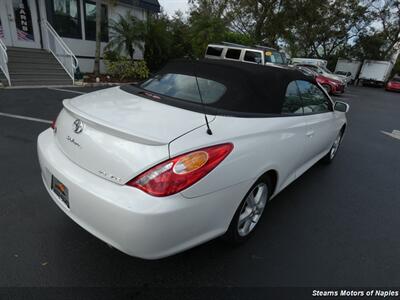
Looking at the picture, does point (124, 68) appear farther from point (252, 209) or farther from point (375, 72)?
point (375, 72)

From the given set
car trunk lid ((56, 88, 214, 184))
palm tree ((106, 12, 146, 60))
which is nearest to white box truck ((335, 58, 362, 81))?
palm tree ((106, 12, 146, 60))

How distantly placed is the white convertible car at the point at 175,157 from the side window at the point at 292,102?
2cm

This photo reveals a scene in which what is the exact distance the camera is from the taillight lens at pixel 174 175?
1530 mm

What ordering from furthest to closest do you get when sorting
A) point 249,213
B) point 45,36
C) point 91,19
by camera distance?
point 91,19, point 45,36, point 249,213

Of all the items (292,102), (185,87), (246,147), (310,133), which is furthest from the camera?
(310,133)

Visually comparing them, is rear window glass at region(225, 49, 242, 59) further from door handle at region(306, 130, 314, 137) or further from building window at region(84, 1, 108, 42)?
door handle at region(306, 130, 314, 137)

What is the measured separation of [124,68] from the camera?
1081 cm

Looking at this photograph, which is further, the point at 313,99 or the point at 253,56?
the point at 253,56

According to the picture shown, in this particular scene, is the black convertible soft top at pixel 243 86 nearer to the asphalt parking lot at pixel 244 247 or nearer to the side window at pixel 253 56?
A: the asphalt parking lot at pixel 244 247

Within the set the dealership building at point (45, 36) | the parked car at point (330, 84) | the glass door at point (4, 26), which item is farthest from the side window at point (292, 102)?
the parked car at point (330, 84)

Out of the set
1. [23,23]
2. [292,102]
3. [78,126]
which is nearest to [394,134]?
[292,102]

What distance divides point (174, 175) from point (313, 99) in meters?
2.50

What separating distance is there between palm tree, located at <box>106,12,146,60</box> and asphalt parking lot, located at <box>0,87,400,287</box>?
27.1 feet

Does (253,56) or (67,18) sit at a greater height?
(67,18)
